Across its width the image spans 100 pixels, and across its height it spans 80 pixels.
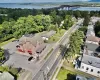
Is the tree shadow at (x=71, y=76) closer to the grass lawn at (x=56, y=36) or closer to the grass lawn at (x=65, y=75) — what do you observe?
the grass lawn at (x=65, y=75)

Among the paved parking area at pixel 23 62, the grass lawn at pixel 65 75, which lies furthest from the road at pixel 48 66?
the grass lawn at pixel 65 75

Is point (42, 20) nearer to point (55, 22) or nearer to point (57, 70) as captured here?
point (55, 22)

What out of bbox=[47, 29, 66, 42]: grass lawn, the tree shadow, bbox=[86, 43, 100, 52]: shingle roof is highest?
bbox=[86, 43, 100, 52]: shingle roof

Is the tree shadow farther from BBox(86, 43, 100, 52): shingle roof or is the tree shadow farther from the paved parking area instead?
BBox(86, 43, 100, 52): shingle roof

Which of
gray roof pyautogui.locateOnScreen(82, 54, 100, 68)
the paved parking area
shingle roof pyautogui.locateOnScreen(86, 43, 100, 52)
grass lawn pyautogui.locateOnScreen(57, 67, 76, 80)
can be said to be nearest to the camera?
grass lawn pyautogui.locateOnScreen(57, 67, 76, 80)

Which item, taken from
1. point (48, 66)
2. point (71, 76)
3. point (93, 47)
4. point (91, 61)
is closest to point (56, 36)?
point (93, 47)

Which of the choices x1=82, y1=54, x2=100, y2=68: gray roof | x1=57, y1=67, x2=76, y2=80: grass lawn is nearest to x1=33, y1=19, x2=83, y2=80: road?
x1=57, y1=67, x2=76, y2=80: grass lawn

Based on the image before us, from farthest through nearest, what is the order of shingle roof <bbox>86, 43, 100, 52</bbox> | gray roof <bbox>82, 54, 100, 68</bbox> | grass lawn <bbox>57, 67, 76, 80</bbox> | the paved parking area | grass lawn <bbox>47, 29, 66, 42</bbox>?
grass lawn <bbox>47, 29, 66, 42</bbox>, shingle roof <bbox>86, 43, 100, 52</bbox>, the paved parking area, gray roof <bbox>82, 54, 100, 68</bbox>, grass lawn <bbox>57, 67, 76, 80</bbox>

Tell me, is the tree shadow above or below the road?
below
